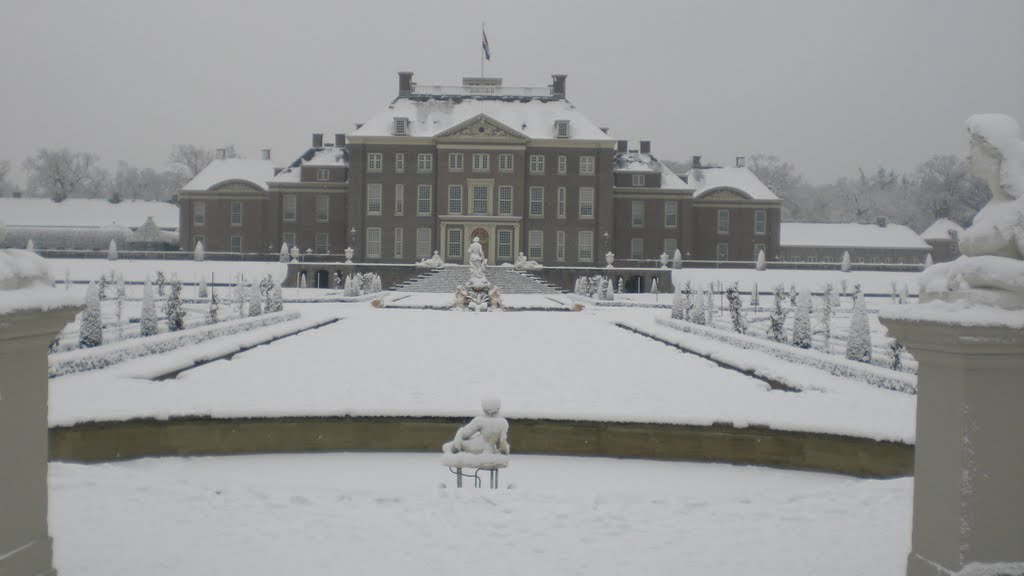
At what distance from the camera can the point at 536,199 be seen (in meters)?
50.5

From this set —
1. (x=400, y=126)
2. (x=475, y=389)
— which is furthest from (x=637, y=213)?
(x=475, y=389)

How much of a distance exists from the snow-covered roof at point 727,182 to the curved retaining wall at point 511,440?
4678cm

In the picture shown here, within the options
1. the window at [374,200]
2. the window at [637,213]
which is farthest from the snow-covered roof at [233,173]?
the window at [637,213]

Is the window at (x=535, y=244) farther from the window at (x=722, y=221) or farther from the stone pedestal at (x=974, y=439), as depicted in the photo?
the stone pedestal at (x=974, y=439)

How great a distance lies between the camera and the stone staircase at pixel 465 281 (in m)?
41.4

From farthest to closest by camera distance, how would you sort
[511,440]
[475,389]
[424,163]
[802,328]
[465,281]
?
1. [424,163]
2. [465,281]
3. [802,328]
4. [475,389]
5. [511,440]

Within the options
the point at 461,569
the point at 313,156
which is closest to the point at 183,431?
the point at 461,569

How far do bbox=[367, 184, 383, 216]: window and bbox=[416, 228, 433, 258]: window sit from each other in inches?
A: 117

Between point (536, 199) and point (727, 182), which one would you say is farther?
point (727, 182)

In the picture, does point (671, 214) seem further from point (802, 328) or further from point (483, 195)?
point (802, 328)

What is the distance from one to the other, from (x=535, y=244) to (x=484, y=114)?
353 inches

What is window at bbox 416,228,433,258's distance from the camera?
49.7 m

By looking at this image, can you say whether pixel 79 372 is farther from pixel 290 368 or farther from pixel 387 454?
pixel 387 454

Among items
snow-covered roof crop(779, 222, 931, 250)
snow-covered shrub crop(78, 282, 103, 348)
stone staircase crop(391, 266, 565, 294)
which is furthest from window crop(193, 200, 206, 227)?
snow-covered roof crop(779, 222, 931, 250)
